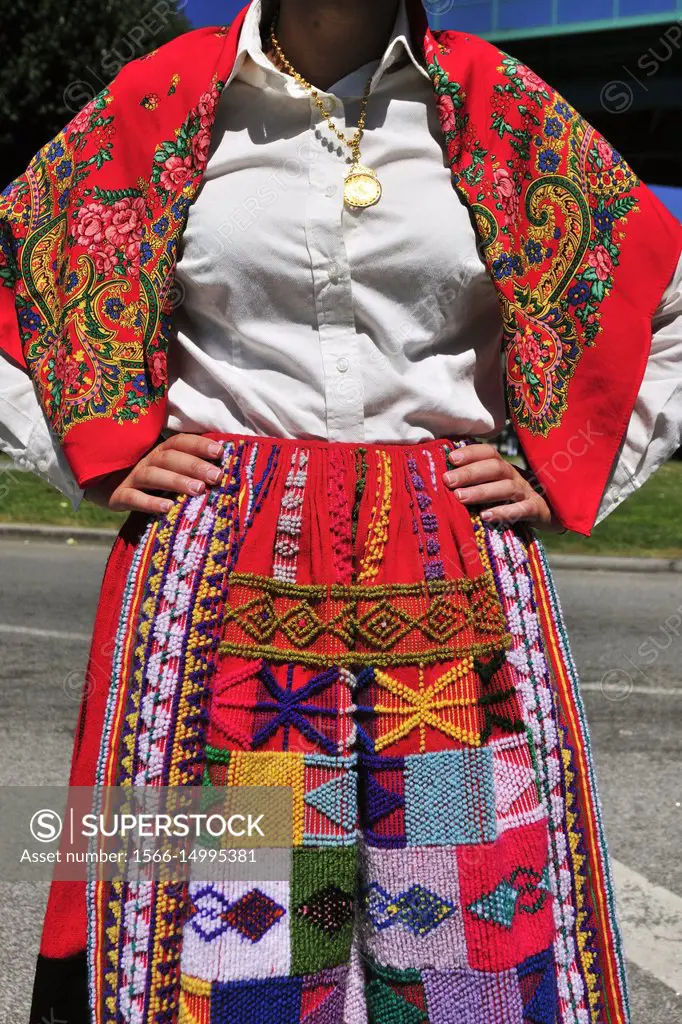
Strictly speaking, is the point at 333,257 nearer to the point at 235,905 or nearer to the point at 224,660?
the point at 224,660

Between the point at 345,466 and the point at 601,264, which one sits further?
the point at 601,264

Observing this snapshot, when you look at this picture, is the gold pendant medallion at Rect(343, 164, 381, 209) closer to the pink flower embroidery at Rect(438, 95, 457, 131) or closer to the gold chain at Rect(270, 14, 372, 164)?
the gold chain at Rect(270, 14, 372, 164)

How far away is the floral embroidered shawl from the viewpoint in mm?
1675

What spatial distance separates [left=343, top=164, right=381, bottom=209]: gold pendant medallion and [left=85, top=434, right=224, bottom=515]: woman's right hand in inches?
15.9

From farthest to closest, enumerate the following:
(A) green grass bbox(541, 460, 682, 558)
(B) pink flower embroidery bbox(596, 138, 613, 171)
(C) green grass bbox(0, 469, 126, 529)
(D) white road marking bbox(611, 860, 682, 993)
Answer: (C) green grass bbox(0, 469, 126, 529) → (A) green grass bbox(541, 460, 682, 558) → (D) white road marking bbox(611, 860, 682, 993) → (B) pink flower embroidery bbox(596, 138, 613, 171)

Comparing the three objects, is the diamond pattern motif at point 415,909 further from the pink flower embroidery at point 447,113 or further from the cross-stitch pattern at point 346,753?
the pink flower embroidery at point 447,113

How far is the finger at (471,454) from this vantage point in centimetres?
167

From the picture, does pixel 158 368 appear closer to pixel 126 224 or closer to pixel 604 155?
pixel 126 224

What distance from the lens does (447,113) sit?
1685mm

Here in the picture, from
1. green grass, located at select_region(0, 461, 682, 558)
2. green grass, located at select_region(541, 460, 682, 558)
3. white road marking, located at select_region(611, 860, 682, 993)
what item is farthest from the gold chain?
green grass, located at select_region(541, 460, 682, 558)

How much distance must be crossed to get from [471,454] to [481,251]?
0.98 ft

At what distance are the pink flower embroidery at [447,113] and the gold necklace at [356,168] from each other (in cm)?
11

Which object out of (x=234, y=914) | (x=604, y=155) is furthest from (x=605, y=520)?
(x=234, y=914)

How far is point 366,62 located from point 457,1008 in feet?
4.53
